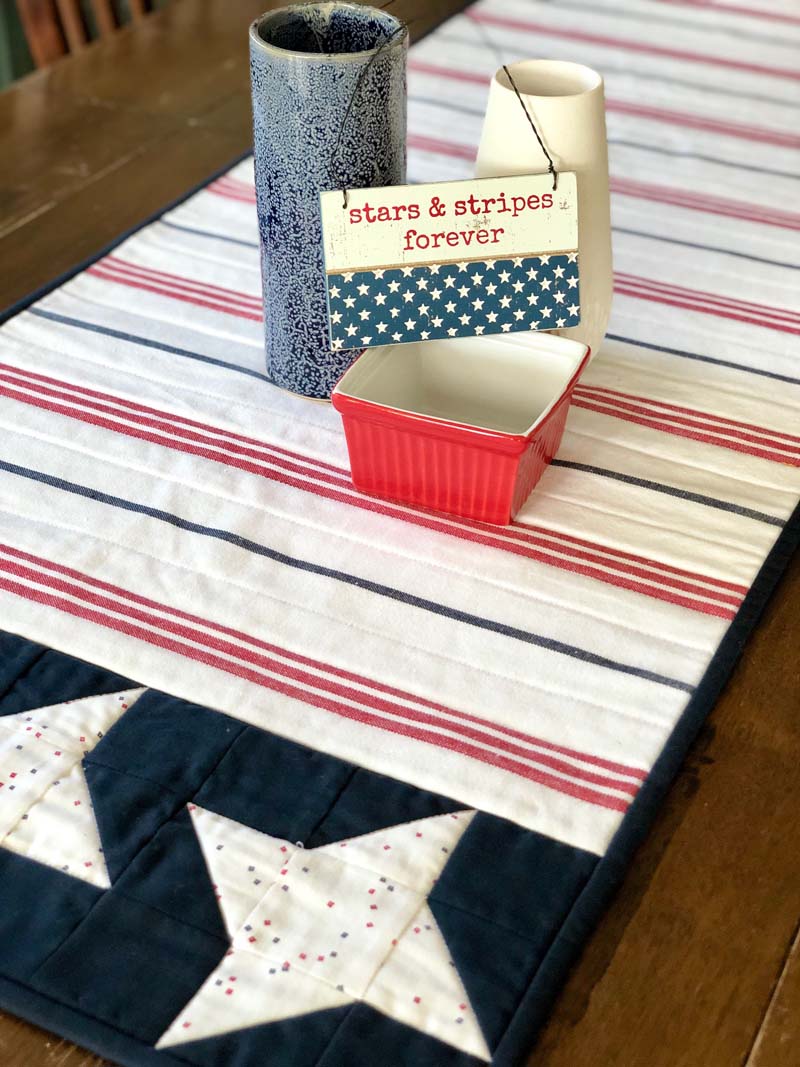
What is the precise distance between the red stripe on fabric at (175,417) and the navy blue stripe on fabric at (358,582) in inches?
3.6

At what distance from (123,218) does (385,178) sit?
0.42 metres

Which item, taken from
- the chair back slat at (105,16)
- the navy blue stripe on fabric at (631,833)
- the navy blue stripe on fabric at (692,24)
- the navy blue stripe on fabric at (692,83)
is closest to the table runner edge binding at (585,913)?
the navy blue stripe on fabric at (631,833)

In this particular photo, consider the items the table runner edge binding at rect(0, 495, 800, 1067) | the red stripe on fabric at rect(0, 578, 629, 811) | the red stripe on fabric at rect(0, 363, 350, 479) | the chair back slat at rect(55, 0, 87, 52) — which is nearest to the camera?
the table runner edge binding at rect(0, 495, 800, 1067)

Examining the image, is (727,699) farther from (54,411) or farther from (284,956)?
(54,411)

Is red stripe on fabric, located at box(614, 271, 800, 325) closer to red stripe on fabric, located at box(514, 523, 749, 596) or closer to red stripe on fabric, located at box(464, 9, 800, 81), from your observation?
red stripe on fabric, located at box(514, 523, 749, 596)

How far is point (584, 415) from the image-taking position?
0.87 m

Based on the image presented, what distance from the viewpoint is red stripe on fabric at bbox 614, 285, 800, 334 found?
3.16ft

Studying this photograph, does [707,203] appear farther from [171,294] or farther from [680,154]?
[171,294]

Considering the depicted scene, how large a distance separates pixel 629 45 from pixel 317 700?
110cm

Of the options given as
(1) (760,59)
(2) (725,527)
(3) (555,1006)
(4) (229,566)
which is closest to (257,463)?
(4) (229,566)

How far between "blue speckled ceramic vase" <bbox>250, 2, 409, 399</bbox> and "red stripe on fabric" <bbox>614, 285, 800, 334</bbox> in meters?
0.28

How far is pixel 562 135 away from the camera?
2.46 ft

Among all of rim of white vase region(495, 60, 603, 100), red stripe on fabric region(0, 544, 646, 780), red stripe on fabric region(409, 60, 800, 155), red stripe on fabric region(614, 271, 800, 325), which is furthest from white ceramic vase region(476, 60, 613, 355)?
red stripe on fabric region(409, 60, 800, 155)

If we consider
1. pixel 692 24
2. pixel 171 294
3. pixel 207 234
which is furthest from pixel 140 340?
pixel 692 24
